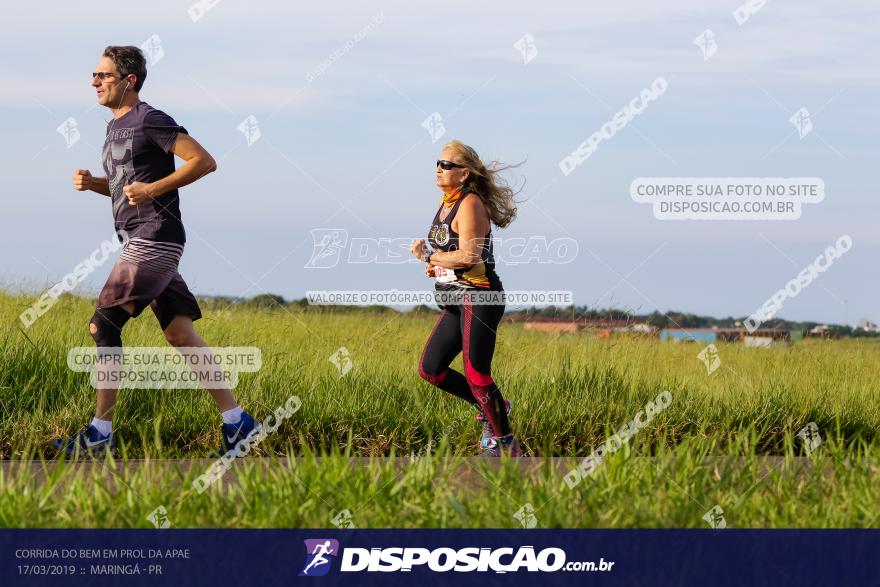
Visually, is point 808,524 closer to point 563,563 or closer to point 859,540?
point 859,540

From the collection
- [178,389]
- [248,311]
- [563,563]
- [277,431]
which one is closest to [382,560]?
[563,563]

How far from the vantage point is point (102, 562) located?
457 cm

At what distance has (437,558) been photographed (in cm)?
451

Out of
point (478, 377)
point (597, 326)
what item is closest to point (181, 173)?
point (478, 377)

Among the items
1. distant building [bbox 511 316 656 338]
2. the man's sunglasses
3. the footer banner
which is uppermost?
distant building [bbox 511 316 656 338]

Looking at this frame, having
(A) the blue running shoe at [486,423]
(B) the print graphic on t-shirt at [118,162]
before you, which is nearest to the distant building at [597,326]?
(A) the blue running shoe at [486,423]

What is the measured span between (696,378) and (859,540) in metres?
4.21

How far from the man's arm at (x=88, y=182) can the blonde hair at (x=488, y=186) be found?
231cm

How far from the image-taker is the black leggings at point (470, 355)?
265 inches

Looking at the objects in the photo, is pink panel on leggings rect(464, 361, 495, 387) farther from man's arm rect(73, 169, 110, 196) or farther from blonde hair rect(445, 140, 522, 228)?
man's arm rect(73, 169, 110, 196)

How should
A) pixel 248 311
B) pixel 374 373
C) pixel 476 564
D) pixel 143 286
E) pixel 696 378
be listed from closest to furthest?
pixel 476 564 → pixel 143 286 → pixel 374 373 → pixel 696 378 → pixel 248 311

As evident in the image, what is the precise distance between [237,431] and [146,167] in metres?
1.77

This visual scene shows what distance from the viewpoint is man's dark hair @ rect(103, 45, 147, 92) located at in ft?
22.3

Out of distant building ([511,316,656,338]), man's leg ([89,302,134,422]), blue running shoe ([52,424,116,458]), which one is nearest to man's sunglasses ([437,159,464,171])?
man's leg ([89,302,134,422])
